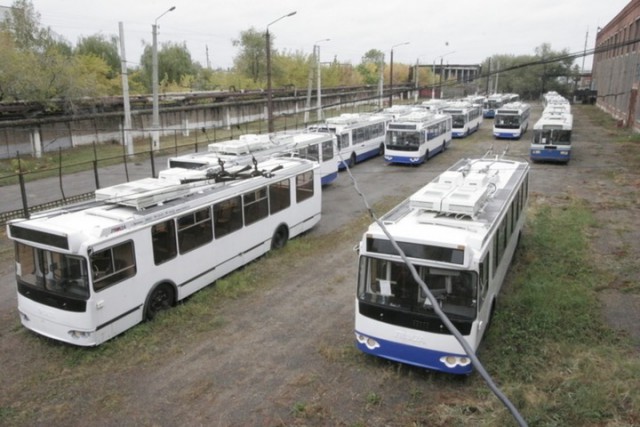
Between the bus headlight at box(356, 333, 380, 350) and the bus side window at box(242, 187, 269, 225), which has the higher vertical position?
the bus side window at box(242, 187, 269, 225)

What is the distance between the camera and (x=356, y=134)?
104 ft

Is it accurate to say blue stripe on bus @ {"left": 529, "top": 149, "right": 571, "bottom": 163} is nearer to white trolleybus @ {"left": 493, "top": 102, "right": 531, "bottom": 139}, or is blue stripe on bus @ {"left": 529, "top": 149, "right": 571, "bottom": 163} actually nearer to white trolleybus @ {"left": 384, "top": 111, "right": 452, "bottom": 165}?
white trolleybus @ {"left": 384, "top": 111, "right": 452, "bottom": 165}

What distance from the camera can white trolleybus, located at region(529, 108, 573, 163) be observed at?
29.8m

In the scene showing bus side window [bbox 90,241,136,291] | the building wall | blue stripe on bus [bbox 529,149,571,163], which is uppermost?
the building wall

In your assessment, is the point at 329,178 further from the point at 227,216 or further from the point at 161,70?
the point at 161,70

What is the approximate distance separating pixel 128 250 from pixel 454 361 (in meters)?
6.28

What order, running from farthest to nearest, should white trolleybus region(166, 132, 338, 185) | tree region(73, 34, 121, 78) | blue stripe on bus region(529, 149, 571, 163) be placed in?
tree region(73, 34, 121, 78) < blue stripe on bus region(529, 149, 571, 163) < white trolleybus region(166, 132, 338, 185)

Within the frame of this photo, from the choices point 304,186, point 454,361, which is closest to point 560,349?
point 454,361

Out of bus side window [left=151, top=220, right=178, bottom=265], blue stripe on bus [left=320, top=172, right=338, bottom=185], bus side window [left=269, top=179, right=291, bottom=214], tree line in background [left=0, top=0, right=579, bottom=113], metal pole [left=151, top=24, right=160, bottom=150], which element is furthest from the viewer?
tree line in background [left=0, top=0, right=579, bottom=113]

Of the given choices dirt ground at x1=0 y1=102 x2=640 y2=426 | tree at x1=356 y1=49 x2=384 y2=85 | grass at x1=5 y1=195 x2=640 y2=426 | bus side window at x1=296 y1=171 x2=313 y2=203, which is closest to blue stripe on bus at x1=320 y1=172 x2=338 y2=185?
bus side window at x1=296 y1=171 x2=313 y2=203

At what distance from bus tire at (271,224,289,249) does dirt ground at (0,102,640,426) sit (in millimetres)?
911

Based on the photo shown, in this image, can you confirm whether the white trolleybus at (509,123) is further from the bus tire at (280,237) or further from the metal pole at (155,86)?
the bus tire at (280,237)

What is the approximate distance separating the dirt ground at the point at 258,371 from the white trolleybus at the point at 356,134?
1568cm

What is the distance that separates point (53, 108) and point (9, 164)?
905 cm
